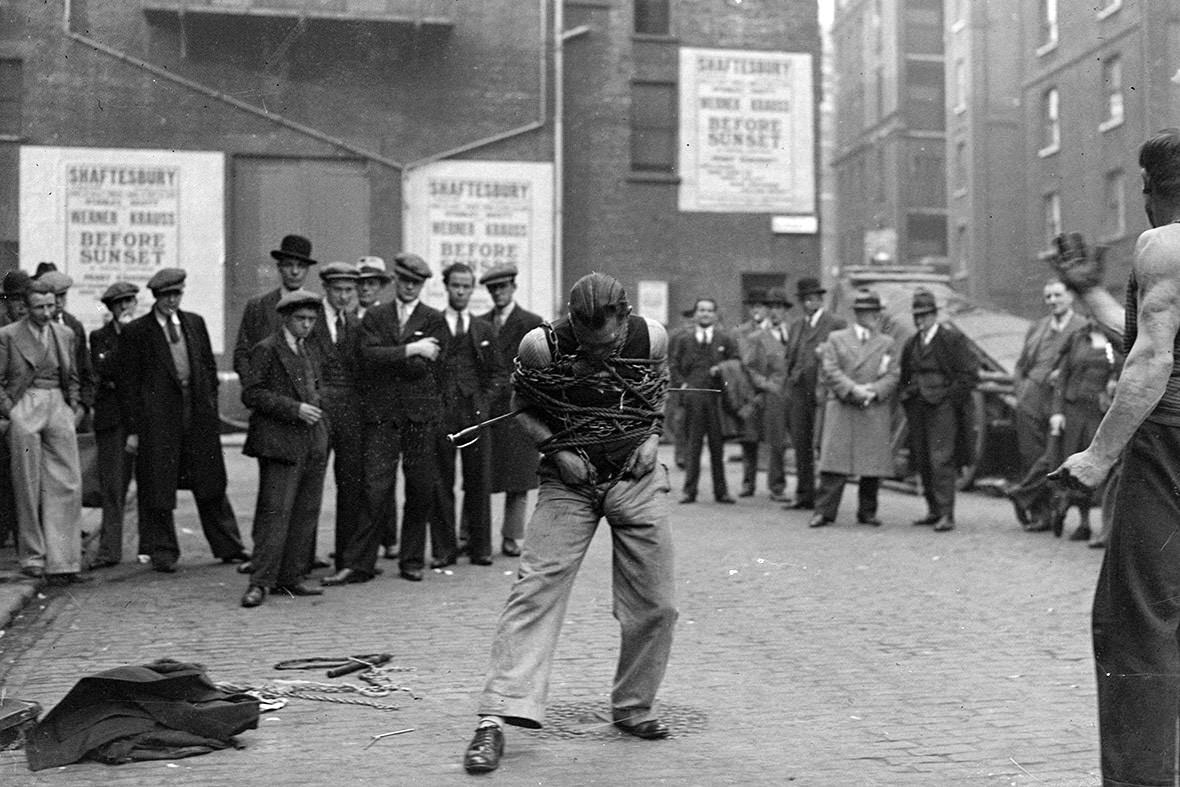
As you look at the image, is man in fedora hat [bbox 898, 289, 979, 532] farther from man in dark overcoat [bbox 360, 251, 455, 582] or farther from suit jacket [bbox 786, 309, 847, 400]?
man in dark overcoat [bbox 360, 251, 455, 582]

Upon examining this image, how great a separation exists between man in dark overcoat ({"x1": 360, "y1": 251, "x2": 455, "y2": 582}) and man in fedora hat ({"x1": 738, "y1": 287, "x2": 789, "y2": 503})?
18.7 feet

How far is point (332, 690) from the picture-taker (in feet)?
20.0

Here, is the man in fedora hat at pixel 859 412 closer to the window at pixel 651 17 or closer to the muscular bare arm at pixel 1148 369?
the muscular bare arm at pixel 1148 369

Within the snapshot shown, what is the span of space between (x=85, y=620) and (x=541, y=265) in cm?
2060

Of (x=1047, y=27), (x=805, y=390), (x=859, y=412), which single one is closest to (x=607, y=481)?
(x=859, y=412)

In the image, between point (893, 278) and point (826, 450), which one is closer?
point (826, 450)

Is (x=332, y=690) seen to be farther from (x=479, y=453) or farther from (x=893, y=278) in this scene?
(x=893, y=278)

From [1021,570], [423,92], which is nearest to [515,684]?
[1021,570]

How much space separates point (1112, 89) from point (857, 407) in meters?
22.0

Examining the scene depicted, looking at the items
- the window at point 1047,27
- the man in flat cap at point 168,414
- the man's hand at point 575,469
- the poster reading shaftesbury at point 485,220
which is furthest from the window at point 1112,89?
the man's hand at point 575,469

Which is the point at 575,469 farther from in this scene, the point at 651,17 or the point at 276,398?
the point at 651,17

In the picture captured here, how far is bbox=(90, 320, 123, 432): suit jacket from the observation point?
32.6 feet

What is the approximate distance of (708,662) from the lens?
6.79 metres

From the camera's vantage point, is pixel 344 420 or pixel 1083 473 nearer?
pixel 1083 473
